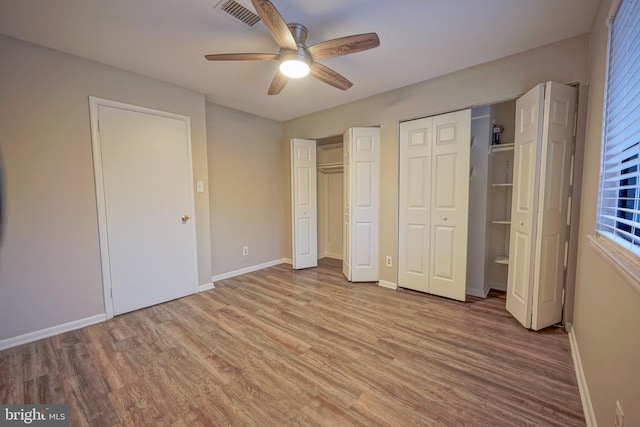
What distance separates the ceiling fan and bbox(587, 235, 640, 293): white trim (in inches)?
66.6

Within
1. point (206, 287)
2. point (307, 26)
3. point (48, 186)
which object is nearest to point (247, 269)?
point (206, 287)

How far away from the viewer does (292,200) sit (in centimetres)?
400

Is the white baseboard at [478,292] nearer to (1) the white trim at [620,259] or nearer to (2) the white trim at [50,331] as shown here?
(1) the white trim at [620,259]

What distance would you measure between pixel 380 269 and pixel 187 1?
322 centimetres

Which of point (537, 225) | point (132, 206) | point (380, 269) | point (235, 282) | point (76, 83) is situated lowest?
point (235, 282)

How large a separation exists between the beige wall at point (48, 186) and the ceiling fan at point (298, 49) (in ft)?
4.77

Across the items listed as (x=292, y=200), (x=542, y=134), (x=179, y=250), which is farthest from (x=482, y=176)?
(x=179, y=250)

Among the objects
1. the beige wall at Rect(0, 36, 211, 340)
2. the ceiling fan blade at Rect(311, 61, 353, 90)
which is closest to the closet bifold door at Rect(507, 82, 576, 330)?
the ceiling fan blade at Rect(311, 61, 353, 90)

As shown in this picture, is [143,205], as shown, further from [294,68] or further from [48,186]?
[294,68]

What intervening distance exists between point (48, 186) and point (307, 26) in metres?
2.56

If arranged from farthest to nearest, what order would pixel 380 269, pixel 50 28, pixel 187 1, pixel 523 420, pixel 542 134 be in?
pixel 380 269 < pixel 542 134 < pixel 50 28 < pixel 187 1 < pixel 523 420

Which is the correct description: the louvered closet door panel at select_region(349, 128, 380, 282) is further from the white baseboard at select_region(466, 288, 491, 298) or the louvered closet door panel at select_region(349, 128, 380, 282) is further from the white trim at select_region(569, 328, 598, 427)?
the white trim at select_region(569, 328, 598, 427)

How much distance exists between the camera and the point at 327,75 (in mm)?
2143

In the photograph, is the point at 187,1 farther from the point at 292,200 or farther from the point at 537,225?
the point at 537,225
